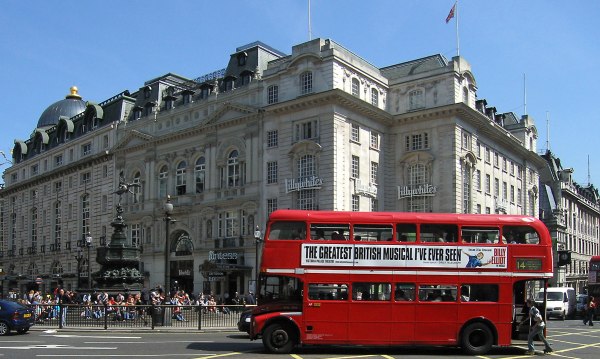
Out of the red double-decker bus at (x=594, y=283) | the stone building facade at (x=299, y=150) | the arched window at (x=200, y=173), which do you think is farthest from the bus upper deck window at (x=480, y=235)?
the arched window at (x=200, y=173)

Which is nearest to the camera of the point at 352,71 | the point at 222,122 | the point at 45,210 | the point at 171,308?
the point at 171,308

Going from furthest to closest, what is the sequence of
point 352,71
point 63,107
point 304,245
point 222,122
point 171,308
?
1. point 63,107
2. point 222,122
3. point 352,71
4. point 171,308
5. point 304,245

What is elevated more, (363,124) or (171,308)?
(363,124)

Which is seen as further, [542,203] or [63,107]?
[63,107]

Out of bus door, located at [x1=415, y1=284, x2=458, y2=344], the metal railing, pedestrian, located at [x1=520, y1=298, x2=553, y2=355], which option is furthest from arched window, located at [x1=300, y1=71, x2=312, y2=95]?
pedestrian, located at [x1=520, y1=298, x2=553, y2=355]

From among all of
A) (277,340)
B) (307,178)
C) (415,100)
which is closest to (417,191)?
(415,100)

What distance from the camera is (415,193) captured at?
172 feet

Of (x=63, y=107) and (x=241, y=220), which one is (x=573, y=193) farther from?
(x=63, y=107)

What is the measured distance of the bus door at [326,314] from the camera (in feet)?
62.6

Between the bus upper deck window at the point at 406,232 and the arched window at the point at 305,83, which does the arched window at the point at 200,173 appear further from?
the bus upper deck window at the point at 406,232

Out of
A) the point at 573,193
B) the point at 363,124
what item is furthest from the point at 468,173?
the point at 573,193

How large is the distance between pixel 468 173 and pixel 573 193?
50.4 m

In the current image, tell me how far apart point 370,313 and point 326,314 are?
1.29 metres

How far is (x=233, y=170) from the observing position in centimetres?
5578
